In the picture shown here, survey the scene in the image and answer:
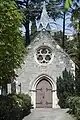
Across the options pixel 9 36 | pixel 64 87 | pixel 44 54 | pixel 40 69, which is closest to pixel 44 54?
pixel 44 54

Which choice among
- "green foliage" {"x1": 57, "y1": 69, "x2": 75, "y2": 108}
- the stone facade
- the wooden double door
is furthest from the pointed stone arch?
"green foliage" {"x1": 57, "y1": 69, "x2": 75, "y2": 108}

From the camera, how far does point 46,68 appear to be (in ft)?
90.3

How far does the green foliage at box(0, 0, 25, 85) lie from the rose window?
42.1ft

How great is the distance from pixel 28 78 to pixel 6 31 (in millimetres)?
14330

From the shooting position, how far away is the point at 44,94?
27.6 meters

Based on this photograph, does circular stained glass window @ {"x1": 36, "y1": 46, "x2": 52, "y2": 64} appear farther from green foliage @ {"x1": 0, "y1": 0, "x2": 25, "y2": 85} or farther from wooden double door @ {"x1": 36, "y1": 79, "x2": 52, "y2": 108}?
green foliage @ {"x1": 0, "y1": 0, "x2": 25, "y2": 85}

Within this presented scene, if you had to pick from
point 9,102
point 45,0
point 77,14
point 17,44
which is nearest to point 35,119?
point 9,102

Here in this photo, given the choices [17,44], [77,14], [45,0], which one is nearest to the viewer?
[77,14]

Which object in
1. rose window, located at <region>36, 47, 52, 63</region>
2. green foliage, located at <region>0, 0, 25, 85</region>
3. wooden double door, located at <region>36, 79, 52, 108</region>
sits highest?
rose window, located at <region>36, 47, 52, 63</region>

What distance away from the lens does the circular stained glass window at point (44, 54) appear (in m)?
27.9

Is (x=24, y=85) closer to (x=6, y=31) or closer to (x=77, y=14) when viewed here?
(x=6, y=31)

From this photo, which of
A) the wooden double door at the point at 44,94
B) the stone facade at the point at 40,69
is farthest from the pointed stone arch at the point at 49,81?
the wooden double door at the point at 44,94

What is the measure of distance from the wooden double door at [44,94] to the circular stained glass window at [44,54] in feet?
6.16

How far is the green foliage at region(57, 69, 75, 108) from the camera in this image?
2542 cm
